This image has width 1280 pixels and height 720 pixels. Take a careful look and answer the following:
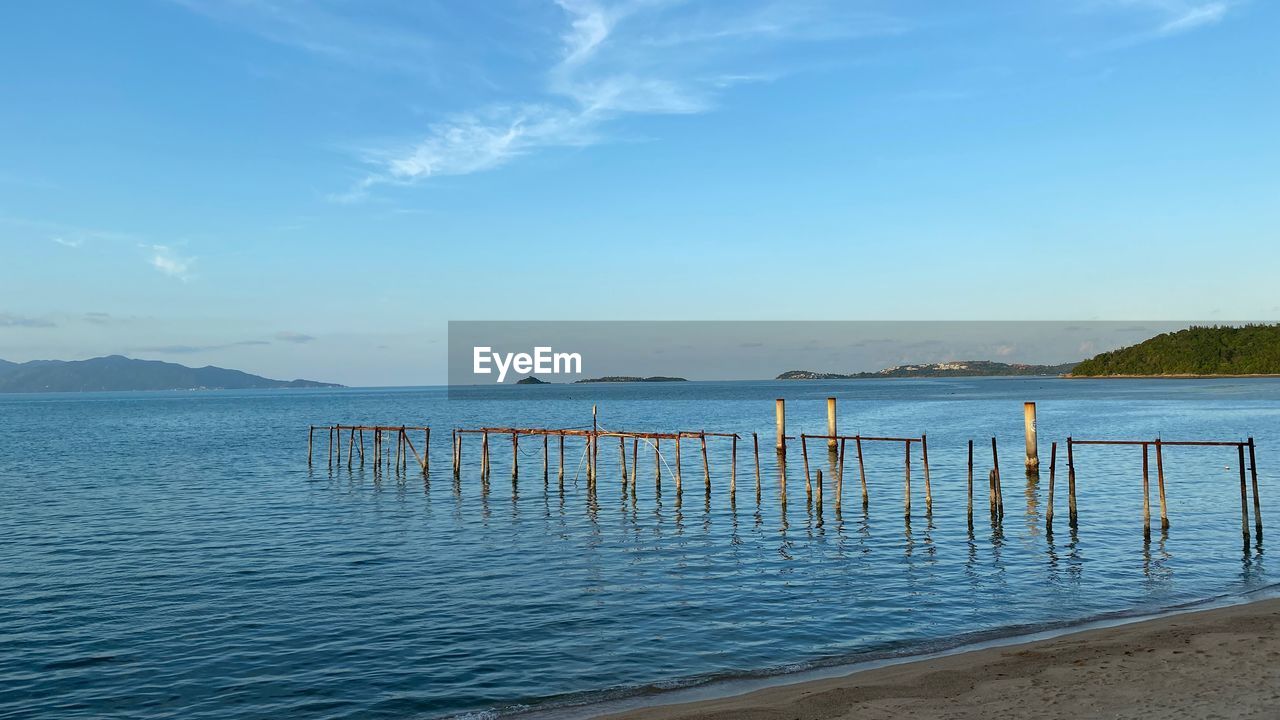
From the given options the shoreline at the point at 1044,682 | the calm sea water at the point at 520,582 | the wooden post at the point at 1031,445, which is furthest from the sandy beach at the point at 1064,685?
the wooden post at the point at 1031,445

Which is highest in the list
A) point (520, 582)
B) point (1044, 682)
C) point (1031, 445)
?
point (1031, 445)

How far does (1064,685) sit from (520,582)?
13.2 metres

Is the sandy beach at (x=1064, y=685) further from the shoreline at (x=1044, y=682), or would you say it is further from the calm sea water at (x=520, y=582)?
the calm sea water at (x=520, y=582)

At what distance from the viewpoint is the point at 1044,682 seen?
12922 mm

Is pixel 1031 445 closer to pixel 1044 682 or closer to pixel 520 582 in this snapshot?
pixel 520 582

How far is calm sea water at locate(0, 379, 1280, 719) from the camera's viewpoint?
15125mm

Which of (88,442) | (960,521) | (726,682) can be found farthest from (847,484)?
(88,442)

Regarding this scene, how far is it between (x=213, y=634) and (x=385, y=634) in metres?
3.47

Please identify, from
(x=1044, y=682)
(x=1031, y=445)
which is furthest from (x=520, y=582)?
(x=1031, y=445)

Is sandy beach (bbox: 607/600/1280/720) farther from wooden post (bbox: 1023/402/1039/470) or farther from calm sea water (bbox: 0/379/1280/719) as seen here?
wooden post (bbox: 1023/402/1039/470)

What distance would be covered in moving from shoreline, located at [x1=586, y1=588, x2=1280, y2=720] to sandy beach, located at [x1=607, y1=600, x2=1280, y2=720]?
0.05 feet

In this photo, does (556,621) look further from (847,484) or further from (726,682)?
(847,484)

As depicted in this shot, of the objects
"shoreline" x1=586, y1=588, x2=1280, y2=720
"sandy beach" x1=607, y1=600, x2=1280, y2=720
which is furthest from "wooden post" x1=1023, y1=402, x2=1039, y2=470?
"sandy beach" x1=607, y1=600, x2=1280, y2=720

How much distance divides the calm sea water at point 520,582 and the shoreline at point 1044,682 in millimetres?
1335
